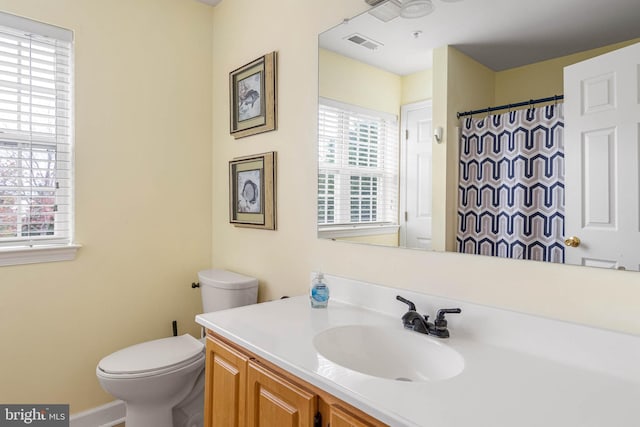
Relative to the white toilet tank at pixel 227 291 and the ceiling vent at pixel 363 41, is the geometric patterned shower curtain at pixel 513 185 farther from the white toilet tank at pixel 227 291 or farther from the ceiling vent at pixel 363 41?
the white toilet tank at pixel 227 291

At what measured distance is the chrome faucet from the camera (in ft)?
3.74

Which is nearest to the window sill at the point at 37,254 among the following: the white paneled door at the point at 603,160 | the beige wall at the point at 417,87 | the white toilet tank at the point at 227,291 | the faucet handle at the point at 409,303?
the white toilet tank at the point at 227,291

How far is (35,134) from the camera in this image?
6.21 ft

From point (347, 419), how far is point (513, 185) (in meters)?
0.80

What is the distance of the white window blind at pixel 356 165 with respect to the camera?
56.2 inches

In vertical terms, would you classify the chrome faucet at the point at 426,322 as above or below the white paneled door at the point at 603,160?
Answer: below

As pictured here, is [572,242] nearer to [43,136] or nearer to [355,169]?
[355,169]

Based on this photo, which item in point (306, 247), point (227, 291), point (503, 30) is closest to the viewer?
point (503, 30)

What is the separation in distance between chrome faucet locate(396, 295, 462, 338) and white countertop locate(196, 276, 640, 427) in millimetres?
48

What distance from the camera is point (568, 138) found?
0.98m

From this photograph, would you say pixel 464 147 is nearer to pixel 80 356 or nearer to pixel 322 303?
pixel 322 303

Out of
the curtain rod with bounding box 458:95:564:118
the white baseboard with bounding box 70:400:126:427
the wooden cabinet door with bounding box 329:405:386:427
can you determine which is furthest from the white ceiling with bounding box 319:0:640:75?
the white baseboard with bounding box 70:400:126:427

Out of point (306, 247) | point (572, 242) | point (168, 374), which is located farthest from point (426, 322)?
point (168, 374)

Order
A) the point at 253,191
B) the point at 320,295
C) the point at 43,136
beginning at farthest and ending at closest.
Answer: the point at 253,191 < the point at 43,136 < the point at 320,295
